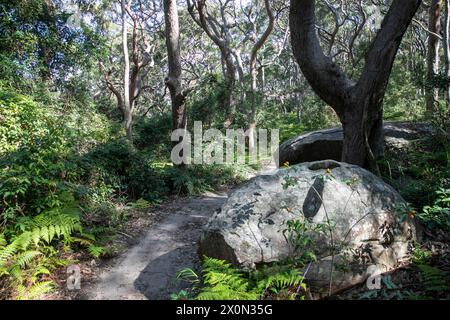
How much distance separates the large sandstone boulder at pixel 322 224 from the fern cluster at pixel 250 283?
183 mm

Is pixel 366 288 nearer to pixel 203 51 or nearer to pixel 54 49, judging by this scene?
pixel 54 49

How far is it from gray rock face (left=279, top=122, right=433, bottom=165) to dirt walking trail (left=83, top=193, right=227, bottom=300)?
10.5 feet

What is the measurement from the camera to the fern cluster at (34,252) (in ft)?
11.7

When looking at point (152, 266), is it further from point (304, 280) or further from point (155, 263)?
point (304, 280)

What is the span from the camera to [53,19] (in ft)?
34.3

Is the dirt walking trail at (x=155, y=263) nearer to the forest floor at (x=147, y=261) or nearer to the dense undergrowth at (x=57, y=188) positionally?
the forest floor at (x=147, y=261)

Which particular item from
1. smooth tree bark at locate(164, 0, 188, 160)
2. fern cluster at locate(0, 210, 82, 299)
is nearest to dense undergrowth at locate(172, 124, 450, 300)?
fern cluster at locate(0, 210, 82, 299)

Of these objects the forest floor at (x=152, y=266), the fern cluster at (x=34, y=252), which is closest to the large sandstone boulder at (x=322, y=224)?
the forest floor at (x=152, y=266)

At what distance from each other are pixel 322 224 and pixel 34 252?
3.23 m

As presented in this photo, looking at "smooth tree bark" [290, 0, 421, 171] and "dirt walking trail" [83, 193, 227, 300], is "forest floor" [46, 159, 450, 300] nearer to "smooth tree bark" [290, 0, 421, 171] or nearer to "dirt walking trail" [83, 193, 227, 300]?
"dirt walking trail" [83, 193, 227, 300]

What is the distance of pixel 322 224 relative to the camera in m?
3.36

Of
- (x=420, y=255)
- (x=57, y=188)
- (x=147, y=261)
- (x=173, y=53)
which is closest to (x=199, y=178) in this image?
(x=173, y=53)
